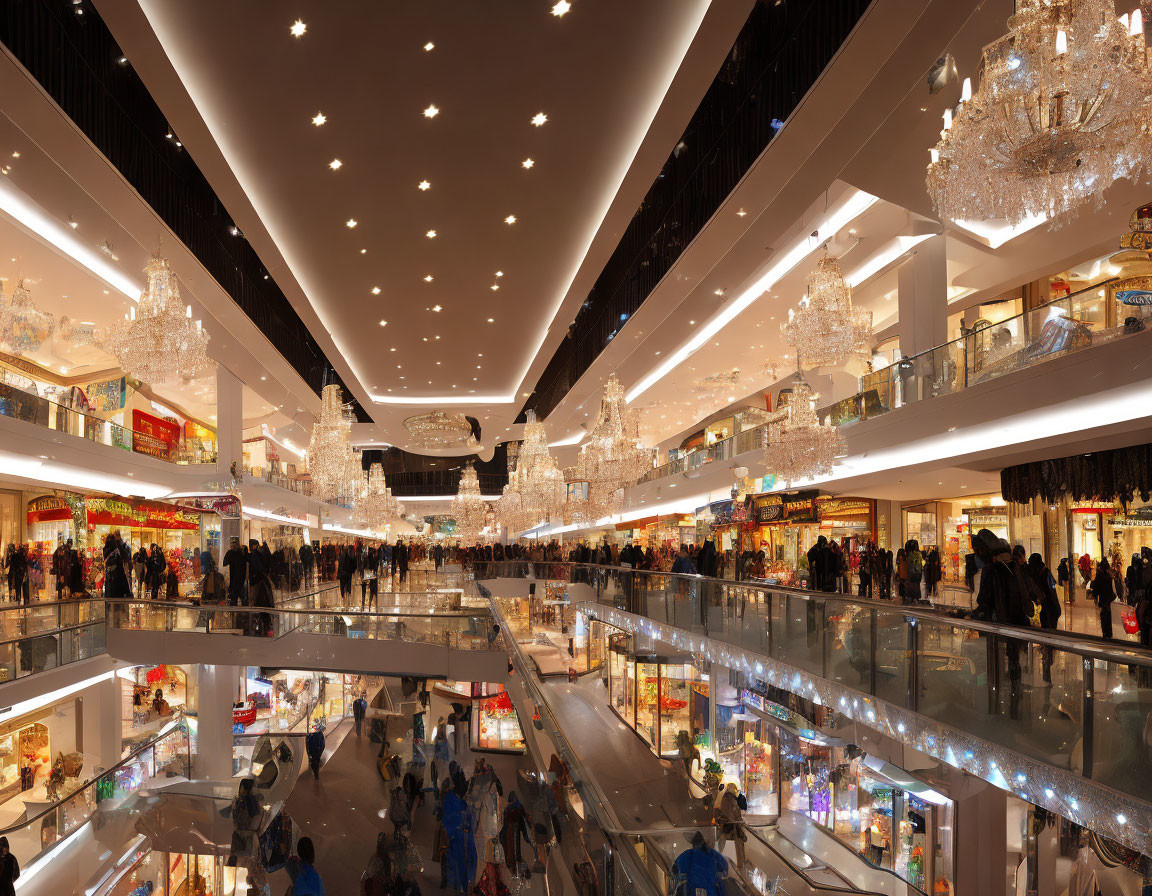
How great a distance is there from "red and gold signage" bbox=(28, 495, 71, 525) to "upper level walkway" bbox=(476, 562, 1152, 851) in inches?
553

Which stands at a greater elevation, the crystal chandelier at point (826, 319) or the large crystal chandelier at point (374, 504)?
the crystal chandelier at point (826, 319)

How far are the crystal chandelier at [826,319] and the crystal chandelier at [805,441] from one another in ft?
2.12

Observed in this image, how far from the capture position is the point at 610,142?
24.8ft

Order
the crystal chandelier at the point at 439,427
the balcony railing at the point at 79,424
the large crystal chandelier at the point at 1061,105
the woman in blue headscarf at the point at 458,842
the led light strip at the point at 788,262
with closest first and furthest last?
the large crystal chandelier at the point at 1061,105 < the woman in blue headscarf at the point at 458,842 < the balcony railing at the point at 79,424 < the led light strip at the point at 788,262 < the crystal chandelier at the point at 439,427

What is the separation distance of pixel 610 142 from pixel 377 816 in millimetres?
11219

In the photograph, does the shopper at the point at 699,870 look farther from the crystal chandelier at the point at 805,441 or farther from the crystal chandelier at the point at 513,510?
the crystal chandelier at the point at 513,510

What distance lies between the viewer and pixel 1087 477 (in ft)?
29.4

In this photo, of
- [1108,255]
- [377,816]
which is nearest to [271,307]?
[377,816]

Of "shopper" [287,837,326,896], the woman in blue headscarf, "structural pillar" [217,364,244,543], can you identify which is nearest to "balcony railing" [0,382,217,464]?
"structural pillar" [217,364,244,543]

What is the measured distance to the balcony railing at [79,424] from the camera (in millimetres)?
10523

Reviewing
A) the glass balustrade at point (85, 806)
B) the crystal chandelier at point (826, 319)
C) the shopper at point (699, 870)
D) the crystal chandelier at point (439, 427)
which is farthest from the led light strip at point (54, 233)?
the shopper at point (699, 870)

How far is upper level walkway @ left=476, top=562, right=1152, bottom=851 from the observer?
3992 mm

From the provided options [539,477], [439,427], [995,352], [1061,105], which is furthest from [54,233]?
[995,352]

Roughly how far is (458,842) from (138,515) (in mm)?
12591
